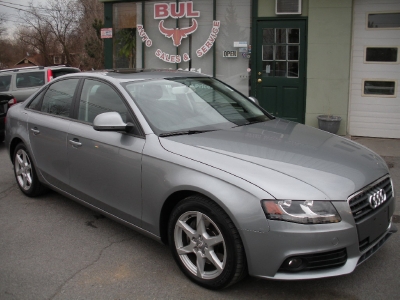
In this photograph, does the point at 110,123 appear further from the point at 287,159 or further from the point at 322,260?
the point at 322,260

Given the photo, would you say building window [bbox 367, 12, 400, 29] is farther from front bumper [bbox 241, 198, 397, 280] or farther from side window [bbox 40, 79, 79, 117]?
front bumper [bbox 241, 198, 397, 280]

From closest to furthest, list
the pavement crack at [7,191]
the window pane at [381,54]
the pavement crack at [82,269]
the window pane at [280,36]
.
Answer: the pavement crack at [82,269], the pavement crack at [7,191], the window pane at [381,54], the window pane at [280,36]

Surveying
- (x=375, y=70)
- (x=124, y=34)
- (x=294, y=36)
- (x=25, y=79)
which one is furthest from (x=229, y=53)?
(x=25, y=79)

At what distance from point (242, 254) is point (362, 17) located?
7.41 m

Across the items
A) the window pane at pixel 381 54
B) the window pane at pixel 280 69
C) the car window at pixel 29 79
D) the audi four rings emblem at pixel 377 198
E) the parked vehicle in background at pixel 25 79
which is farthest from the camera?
the car window at pixel 29 79

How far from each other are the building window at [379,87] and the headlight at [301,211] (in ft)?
22.7

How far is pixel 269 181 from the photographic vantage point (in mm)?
3018

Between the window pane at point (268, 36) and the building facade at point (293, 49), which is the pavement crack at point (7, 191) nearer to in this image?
the building facade at point (293, 49)

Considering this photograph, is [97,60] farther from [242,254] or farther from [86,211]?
[242,254]

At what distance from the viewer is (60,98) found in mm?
5012

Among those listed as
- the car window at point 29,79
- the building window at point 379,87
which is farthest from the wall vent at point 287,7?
the car window at point 29,79

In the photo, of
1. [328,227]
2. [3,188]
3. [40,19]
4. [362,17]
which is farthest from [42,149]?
[40,19]

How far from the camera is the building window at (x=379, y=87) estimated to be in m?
9.02

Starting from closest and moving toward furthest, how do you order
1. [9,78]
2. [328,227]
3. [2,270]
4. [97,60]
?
[328,227], [2,270], [9,78], [97,60]
